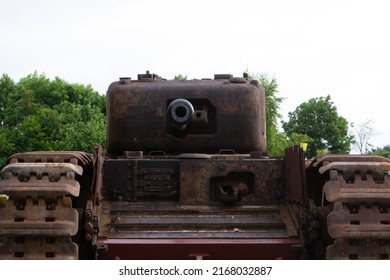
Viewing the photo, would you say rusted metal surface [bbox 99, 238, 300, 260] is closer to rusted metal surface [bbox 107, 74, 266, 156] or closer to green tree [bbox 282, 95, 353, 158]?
rusted metal surface [bbox 107, 74, 266, 156]

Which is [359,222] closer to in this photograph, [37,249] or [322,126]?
[37,249]

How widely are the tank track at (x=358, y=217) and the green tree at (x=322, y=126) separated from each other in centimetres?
4767

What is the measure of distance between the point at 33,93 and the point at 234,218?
41255 millimetres

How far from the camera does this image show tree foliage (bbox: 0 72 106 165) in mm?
37062

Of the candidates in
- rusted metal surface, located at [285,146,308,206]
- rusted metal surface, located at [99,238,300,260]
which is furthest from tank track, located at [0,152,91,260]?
rusted metal surface, located at [285,146,308,206]

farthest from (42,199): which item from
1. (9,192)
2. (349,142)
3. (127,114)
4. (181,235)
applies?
(349,142)

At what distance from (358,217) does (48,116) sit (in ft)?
123

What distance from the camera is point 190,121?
780cm

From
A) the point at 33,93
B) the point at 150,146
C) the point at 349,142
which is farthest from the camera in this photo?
the point at 349,142

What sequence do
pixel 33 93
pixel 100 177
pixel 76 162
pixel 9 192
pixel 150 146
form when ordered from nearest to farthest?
pixel 9 192 → pixel 76 162 → pixel 100 177 → pixel 150 146 → pixel 33 93

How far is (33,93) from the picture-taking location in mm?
45469

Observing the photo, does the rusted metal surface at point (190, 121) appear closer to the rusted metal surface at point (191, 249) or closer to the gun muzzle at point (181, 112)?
the gun muzzle at point (181, 112)

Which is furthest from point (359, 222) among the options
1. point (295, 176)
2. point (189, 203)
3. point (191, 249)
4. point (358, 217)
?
point (189, 203)

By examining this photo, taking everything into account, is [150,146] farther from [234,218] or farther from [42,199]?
[42,199]
